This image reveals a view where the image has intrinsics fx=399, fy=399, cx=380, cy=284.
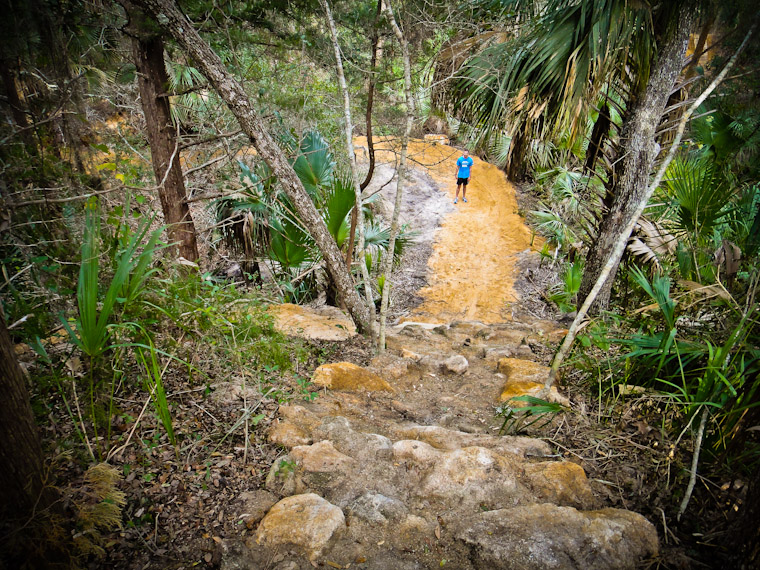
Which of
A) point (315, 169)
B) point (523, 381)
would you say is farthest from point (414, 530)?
point (315, 169)

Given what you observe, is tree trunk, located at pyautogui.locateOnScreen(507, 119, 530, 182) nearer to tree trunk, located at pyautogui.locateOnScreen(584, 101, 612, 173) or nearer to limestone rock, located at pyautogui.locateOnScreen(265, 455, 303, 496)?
tree trunk, located at pyautogui.locateOnScreen(584, 101, 612, 173)

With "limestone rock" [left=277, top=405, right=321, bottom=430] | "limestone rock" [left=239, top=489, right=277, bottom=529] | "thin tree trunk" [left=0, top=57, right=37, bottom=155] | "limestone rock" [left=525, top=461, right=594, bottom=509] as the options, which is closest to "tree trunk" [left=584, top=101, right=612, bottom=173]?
"limestone rock" [left=525, top=461, right=594, bottom=509]

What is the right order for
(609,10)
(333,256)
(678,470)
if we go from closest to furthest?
(678,470) < (609,10) < (333,256)

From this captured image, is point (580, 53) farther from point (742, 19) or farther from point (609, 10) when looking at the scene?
point (742, 19)

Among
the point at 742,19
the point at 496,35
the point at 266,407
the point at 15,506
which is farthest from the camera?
the point at 496,35

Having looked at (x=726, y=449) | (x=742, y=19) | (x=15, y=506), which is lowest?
(x=726, y=449)

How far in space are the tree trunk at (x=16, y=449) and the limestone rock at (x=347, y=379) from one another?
198 centimetres

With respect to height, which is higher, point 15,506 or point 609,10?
point 609,10

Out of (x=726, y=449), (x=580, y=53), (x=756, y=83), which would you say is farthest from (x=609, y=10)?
(x=726, y=449)

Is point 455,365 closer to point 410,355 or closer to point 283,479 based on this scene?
point 410,355

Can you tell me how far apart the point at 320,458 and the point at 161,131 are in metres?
4.23

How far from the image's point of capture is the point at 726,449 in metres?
1.97

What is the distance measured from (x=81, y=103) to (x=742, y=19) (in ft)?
16.5

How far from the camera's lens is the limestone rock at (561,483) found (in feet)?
6.63
